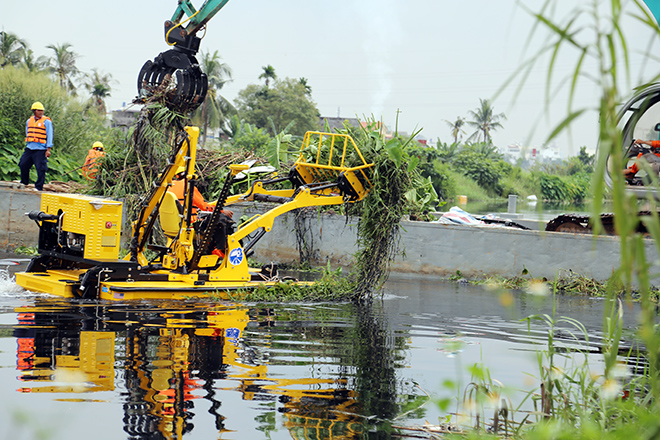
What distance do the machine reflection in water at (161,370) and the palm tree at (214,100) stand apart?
2100 inches

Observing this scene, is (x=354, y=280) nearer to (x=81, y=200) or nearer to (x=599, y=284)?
(x=81, y=200)

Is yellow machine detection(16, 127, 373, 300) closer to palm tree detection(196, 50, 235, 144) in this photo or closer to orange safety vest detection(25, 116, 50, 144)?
orange safety vest detection(25, 116, 50, 144)

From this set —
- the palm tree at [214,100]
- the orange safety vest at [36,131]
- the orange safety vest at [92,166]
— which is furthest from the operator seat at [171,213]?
the palm tree at [214,100]

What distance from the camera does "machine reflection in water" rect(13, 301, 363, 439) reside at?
4574 millimetres

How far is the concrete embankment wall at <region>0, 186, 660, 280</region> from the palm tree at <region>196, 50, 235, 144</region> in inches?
1759

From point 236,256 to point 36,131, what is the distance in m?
9.28

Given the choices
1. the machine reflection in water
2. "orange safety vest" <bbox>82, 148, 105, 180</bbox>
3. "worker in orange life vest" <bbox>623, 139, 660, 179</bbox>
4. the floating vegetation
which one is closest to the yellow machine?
the floating vegetation

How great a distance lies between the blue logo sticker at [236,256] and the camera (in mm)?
9961

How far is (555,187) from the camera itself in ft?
208

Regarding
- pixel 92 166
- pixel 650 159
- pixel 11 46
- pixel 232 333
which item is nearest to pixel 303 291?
pixel 232 333

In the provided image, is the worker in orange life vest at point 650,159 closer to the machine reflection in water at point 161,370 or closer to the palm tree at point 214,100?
the machine reflection in water at point 161,370

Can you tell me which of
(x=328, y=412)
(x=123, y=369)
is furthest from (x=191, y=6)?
(x=328, y=412)

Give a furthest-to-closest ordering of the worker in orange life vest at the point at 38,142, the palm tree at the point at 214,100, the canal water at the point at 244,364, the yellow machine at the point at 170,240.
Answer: the palm tree at the point at 214,100 < the worker in orange life vest at the point at 38,142 < the yellow machine at the point at 170,240 < the canal water at the point at 244,364

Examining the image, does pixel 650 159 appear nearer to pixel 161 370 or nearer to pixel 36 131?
pixel 161 370
